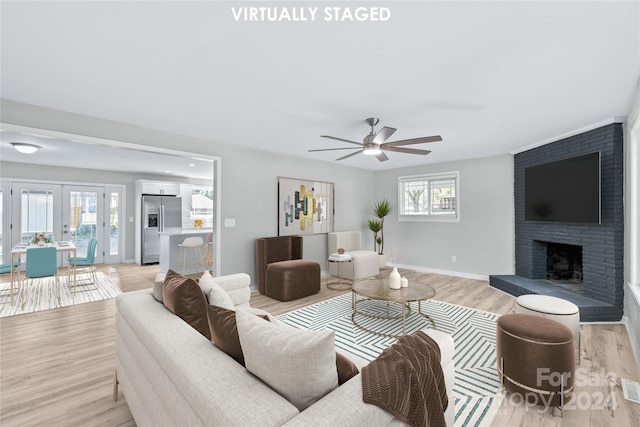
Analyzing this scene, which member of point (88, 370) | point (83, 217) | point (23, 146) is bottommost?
point (88, 370)

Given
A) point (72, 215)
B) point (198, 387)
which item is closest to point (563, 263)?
point (198, 387)

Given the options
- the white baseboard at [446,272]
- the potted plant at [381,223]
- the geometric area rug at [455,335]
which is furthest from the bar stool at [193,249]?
the white baseboard at [446,272]

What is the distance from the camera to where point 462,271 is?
5.66m

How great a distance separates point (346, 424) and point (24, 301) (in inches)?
217

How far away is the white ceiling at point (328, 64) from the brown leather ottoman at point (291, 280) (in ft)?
6.75

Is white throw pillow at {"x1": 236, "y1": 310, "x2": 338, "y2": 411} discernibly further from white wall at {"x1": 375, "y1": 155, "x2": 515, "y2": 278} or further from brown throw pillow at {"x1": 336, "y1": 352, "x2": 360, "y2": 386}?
white wall at {"x1": 375, "y1": 155, "x2": 515, "y2": 278}

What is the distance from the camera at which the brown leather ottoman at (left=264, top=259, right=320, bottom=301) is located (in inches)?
163

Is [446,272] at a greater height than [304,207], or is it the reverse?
[304,207]

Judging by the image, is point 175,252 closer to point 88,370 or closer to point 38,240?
point 38,240

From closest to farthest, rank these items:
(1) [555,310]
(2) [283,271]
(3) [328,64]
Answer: (3) [328,64], (1) [555,310], (2) [283,271]

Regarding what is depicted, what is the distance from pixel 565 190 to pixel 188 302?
472 centimetres

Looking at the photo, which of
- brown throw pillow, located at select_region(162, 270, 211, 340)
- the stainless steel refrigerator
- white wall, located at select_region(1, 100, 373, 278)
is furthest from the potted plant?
the stainless steel refrigerator

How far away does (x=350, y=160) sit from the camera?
5.77m

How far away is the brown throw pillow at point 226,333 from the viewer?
125cm
